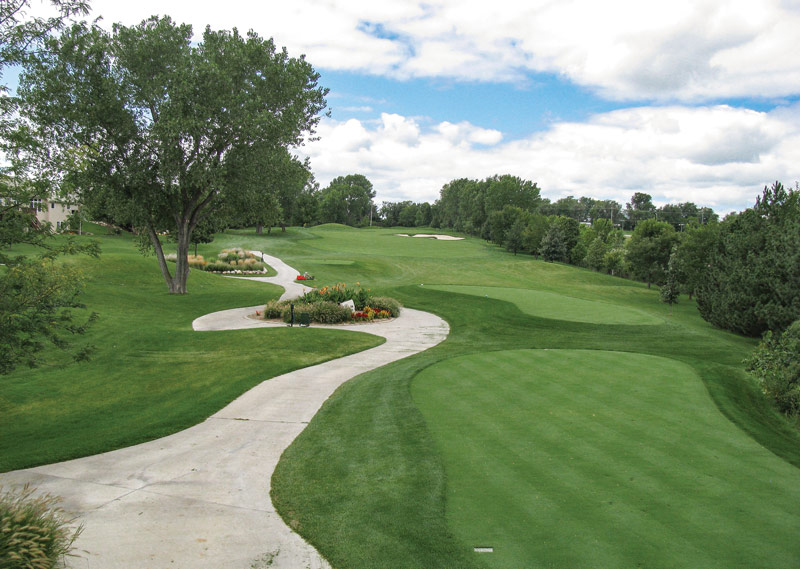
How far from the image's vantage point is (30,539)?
15.0ft

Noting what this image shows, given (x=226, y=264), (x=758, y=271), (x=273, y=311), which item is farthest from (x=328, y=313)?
(x=226, y=264)

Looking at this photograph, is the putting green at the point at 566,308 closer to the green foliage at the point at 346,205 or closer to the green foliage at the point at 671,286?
the green foliage at the point at 671,286

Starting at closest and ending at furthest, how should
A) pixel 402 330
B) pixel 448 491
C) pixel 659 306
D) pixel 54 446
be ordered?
pixel 448 491
pixel 54 446
pixel 402 330
pixel 659 306

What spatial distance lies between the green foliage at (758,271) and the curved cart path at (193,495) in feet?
69.2

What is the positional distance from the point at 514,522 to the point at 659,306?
39054 mm

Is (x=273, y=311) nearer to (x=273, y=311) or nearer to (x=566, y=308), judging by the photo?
(x=273, y=311)

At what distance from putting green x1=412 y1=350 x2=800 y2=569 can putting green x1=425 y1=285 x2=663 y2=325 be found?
1178cm

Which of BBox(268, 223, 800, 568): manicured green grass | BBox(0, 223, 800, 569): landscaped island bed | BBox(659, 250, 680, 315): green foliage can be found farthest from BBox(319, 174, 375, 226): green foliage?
BBox(268, 223, 800, 568): manicured green grass

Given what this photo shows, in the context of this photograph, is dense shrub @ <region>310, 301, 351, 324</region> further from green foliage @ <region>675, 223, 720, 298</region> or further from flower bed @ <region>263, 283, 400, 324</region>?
green foliage @ <region>675, 223, 720, 298</region>

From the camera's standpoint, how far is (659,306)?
3959 centimetres

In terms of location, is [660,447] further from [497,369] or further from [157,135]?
[157,135]

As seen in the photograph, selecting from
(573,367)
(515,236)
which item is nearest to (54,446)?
(573,367)

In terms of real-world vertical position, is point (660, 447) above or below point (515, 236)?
below

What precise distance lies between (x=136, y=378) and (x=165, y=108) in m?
14.5
